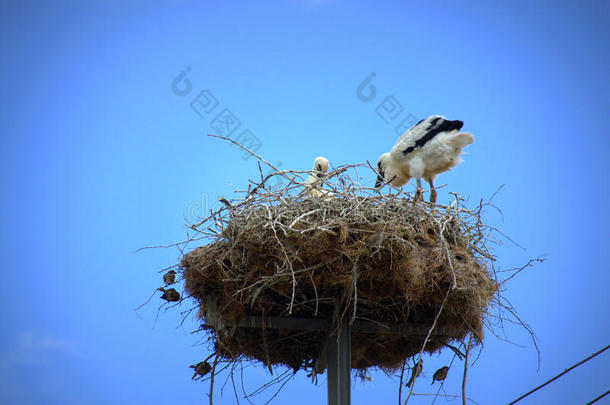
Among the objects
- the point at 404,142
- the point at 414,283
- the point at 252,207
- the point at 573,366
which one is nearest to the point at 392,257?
the point at 414,283

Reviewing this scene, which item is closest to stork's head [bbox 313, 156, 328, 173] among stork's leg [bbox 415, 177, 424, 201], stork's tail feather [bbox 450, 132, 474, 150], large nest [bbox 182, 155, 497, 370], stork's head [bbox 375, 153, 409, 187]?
stork's head [bbox 375, 153, 409, 187]

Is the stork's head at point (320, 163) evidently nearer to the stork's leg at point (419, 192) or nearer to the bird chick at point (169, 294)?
the stork's leg at point (419, 192)

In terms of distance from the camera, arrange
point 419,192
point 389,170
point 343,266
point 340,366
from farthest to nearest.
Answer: point 389,170, point 419,192, point 340,366, point 343,266

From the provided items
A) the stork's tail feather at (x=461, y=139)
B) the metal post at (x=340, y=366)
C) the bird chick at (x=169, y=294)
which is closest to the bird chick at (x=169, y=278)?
the bird chick at (x=169, y=294)

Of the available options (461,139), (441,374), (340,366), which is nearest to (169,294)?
(340,366)

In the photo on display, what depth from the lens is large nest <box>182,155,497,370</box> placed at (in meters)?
4.91

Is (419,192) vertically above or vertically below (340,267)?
above

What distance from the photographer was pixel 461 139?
7.48 m

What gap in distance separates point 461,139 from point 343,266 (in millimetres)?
3034

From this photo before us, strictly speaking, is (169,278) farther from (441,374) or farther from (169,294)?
(441,374)

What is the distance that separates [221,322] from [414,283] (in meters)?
1.36

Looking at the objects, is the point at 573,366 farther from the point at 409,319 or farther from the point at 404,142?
the point at 404,142

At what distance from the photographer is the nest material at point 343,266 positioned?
16.1 ft

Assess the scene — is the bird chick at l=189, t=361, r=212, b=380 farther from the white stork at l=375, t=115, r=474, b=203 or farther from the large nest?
the white stork at l=375, t=115, r=474, b=203
